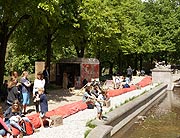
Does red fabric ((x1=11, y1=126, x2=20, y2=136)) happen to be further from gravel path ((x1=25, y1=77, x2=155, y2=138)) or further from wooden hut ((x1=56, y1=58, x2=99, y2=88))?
wooden hut ((x1=56, y1=58, x2=99, y2=88))

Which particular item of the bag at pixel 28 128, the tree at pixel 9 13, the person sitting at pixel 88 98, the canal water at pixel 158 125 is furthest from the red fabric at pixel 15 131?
the tree at pixel 9 13

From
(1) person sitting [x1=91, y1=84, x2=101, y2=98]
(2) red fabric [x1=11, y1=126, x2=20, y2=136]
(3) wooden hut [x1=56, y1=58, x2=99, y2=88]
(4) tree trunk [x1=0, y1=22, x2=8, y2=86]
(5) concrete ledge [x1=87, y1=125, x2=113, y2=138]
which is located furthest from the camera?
(3) wooden hut [x1=56, y1=58, x2=99, y2=88]

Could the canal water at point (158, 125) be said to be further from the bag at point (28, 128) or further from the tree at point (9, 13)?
the tree at point (9, 13)

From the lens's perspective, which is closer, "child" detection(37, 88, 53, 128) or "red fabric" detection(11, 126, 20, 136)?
"red fabric" detection(11, 126, 20, 136)

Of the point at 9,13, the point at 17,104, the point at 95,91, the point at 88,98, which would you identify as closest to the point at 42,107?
the point at 17,104

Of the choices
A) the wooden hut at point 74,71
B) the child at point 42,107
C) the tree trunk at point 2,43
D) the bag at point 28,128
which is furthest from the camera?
the wooden hut at point 74,71

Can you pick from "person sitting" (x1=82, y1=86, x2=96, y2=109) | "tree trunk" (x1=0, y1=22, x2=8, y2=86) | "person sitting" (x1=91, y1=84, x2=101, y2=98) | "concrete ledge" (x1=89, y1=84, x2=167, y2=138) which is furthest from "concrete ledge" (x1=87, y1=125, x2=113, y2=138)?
"tree trunk" (x1=0, y1=22, x2=8, y2=86)

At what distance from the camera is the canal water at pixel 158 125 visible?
52.5ft

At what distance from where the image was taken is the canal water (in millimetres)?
16016

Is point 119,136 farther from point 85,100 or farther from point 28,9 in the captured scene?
point 28,9

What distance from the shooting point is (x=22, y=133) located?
1181 centimetres

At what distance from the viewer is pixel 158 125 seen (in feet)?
59.2

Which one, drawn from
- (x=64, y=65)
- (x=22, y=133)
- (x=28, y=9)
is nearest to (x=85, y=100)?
(x=28, y=9)

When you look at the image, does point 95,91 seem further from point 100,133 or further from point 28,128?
point 100,133
